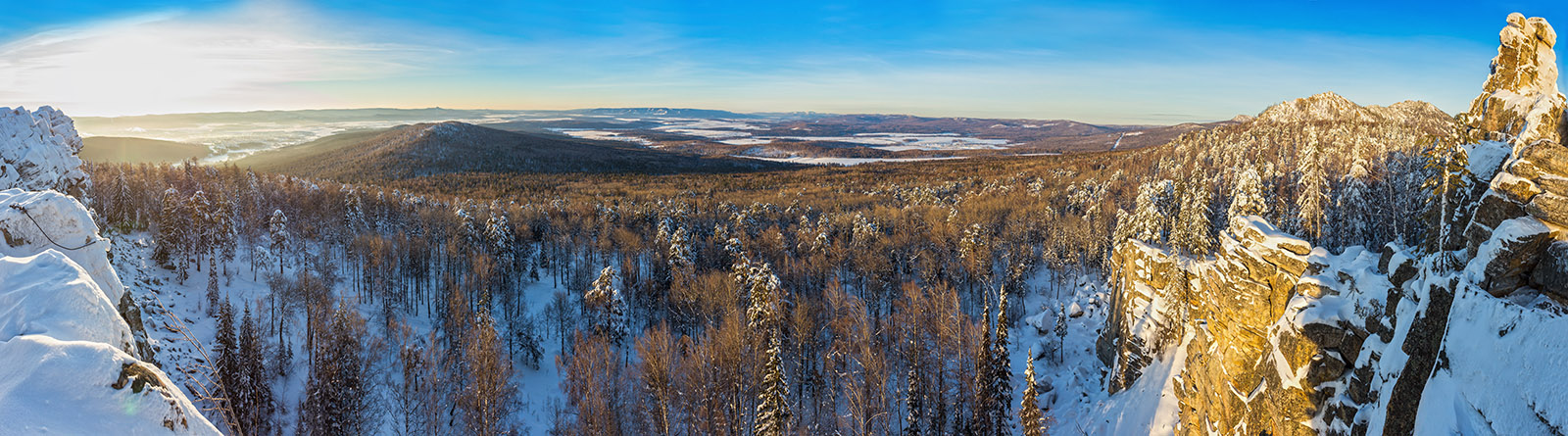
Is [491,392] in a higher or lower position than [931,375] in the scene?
higher

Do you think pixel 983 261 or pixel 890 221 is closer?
pixel 983 261

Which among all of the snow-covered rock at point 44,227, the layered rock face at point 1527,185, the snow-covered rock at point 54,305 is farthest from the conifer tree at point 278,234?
the layered rock face at point 1527,185

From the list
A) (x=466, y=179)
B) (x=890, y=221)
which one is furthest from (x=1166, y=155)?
(x=466, y=179)

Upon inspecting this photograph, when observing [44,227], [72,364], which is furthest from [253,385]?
[72,364]

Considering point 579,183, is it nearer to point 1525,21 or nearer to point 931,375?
point 931,375

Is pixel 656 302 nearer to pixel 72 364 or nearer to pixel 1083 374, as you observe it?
pixel 1083 374

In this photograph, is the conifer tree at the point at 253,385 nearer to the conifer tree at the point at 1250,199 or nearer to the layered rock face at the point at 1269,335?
the layered rock face at the point at 1269,335

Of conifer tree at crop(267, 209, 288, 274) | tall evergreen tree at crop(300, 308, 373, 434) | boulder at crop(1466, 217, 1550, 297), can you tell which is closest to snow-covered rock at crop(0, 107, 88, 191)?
conifer tree at crop(267, 209, 288, 274)
